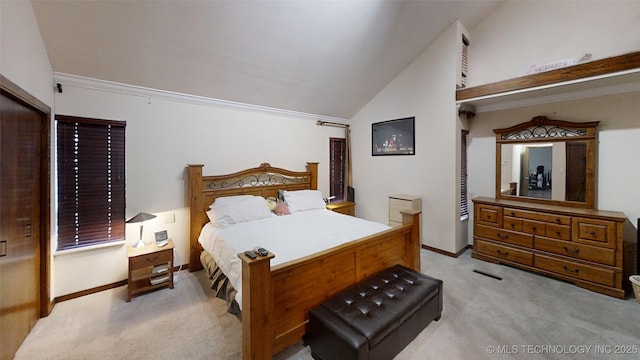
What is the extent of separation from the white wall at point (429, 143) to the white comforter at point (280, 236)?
1522mm

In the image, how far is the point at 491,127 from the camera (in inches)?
155

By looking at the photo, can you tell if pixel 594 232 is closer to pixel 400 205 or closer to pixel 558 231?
pixel 558 231

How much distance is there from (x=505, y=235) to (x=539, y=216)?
1.53 feet

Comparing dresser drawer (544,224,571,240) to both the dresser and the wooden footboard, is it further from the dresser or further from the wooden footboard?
the wooden footboard

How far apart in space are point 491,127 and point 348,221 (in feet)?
9.10

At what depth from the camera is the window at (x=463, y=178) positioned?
4.07m

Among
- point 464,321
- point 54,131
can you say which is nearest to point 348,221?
point 464,321

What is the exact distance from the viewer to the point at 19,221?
202 centimetres

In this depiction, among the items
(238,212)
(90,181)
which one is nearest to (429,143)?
(238,212)

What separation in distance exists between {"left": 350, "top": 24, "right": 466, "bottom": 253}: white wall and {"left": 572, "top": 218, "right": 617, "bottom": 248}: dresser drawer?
1284 mm

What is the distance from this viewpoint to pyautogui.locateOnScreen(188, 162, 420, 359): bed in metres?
1.60

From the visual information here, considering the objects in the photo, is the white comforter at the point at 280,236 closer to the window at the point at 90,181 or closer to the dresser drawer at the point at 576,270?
the window at the point at 90,181

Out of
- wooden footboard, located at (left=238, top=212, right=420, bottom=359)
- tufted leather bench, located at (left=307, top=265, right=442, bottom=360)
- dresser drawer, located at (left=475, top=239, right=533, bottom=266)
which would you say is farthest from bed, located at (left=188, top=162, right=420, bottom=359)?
dresser drawer, located at (left=475, top=239, right=533, bottom=266)

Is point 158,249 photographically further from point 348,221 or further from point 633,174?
point 633,174
